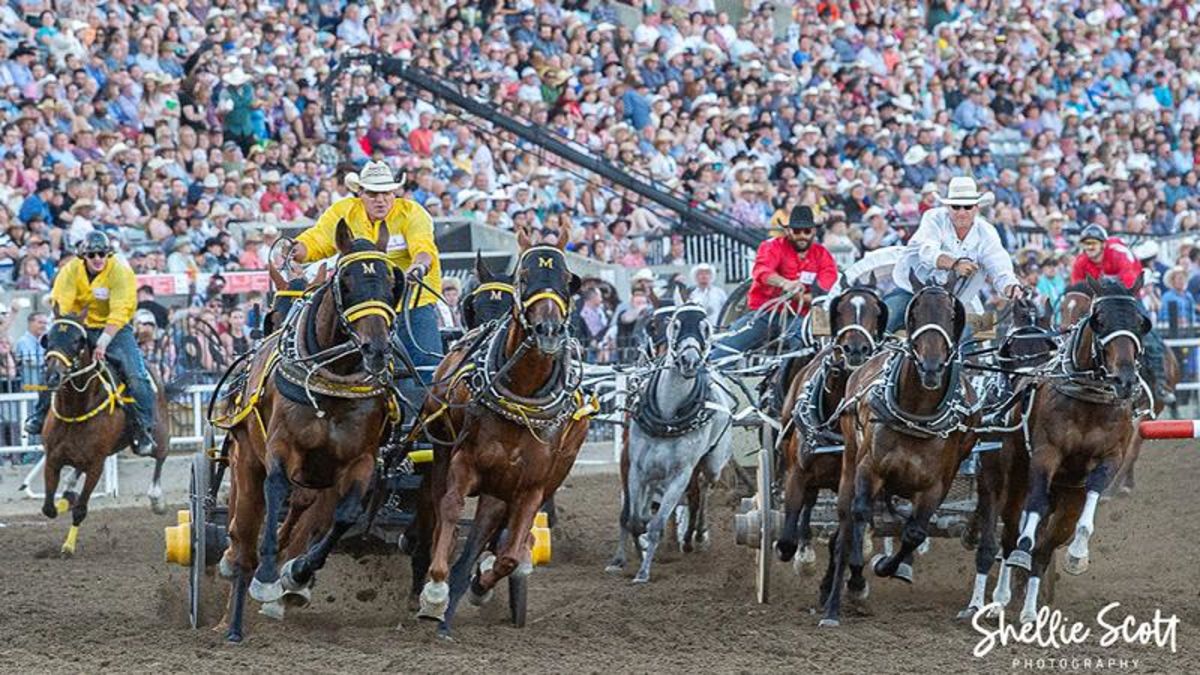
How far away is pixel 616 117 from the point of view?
25.2 m

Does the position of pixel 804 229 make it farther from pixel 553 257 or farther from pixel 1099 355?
pixel 553 257

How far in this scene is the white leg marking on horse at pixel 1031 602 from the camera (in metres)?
11.1

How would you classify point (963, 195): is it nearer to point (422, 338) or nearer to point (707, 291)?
point (422, 338)

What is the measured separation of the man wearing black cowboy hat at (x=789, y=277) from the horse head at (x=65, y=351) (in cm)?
440

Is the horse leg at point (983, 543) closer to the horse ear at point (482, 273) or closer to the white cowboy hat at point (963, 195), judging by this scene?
the white cowboy hat at point (963, 195)

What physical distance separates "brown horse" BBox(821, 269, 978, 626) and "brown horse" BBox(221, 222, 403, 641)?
2.55 metres

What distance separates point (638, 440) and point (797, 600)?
1932 millimetres

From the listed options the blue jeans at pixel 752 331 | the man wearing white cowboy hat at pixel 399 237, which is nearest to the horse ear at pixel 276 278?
the man wearing white cowboy hat at pixel 399 237

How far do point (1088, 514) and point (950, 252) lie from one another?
6.23ft

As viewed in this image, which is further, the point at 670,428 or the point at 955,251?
the point at 670,428

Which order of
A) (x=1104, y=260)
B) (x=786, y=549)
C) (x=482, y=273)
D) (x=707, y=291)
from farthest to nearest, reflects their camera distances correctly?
1. (x=707, y=291)
2. (x=1104, y=260)
3. (x=786, y=549)
4. (x=482, y=273)

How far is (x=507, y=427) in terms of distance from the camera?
33.4 feet

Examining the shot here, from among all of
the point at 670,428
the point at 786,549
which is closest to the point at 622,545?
the point at 670,428

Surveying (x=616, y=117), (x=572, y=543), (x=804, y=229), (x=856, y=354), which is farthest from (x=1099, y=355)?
(x=616, y=117)
